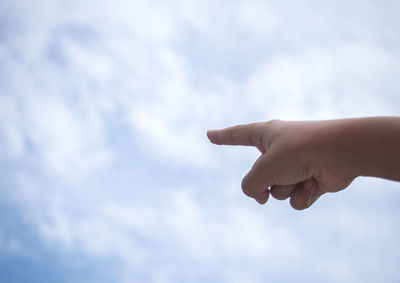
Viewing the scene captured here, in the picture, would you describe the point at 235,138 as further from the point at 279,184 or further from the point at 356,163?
the point at 356,163

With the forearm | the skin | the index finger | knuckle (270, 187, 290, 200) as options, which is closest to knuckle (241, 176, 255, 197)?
the skin

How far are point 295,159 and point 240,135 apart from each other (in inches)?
18.4

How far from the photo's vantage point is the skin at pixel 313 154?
2037 mm

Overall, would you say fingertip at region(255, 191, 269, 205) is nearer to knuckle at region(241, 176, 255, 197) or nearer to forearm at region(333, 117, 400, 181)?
knuckle at region(241, 176, 255, 197)

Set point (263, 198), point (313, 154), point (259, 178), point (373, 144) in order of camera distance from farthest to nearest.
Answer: point (263, 198) → point (259, 178) → point (313, 154) → point (373, 144)

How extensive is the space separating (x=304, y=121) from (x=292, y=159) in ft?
0.77

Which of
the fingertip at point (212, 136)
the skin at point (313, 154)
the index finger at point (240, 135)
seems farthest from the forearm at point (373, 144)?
the fingertip at point (212, 136)

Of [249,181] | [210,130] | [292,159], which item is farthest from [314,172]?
[210,130]

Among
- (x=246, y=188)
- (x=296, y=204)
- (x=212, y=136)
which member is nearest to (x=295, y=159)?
(x=246, y=188)

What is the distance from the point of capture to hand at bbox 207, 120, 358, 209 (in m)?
2.18

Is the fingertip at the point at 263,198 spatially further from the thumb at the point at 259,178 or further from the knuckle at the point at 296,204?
the knuckle at the point at 296,204

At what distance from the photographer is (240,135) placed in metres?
2.61

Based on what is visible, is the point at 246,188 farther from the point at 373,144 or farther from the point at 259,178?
the point at 373,144

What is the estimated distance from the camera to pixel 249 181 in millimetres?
2426
